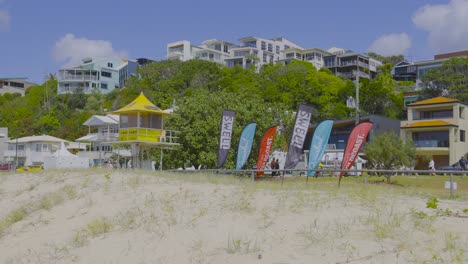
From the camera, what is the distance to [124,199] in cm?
1567

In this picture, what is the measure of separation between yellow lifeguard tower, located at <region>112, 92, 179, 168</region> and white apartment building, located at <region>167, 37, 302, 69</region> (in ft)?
286

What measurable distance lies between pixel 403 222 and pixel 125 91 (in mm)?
82415

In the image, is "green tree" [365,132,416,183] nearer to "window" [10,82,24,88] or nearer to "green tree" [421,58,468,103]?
"green tree" [421,58,468,103]

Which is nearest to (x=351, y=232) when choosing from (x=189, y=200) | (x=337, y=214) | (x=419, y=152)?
(x=337, y=214)

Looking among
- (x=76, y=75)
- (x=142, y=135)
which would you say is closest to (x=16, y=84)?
(x=76, y=75)

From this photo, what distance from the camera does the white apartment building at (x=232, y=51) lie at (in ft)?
401

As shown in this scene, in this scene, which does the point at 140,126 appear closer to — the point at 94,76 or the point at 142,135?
the point at 142,135

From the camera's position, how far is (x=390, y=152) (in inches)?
1521

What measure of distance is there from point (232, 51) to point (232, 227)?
11451cm

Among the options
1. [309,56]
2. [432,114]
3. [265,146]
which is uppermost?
[309,56]

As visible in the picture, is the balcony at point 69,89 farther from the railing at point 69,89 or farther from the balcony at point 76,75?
the balcony at point 76,75

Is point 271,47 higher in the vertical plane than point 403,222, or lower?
higher

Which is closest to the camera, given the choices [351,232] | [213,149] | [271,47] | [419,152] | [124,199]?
[351,232]

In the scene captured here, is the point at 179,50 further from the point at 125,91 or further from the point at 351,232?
the point at 351,232
